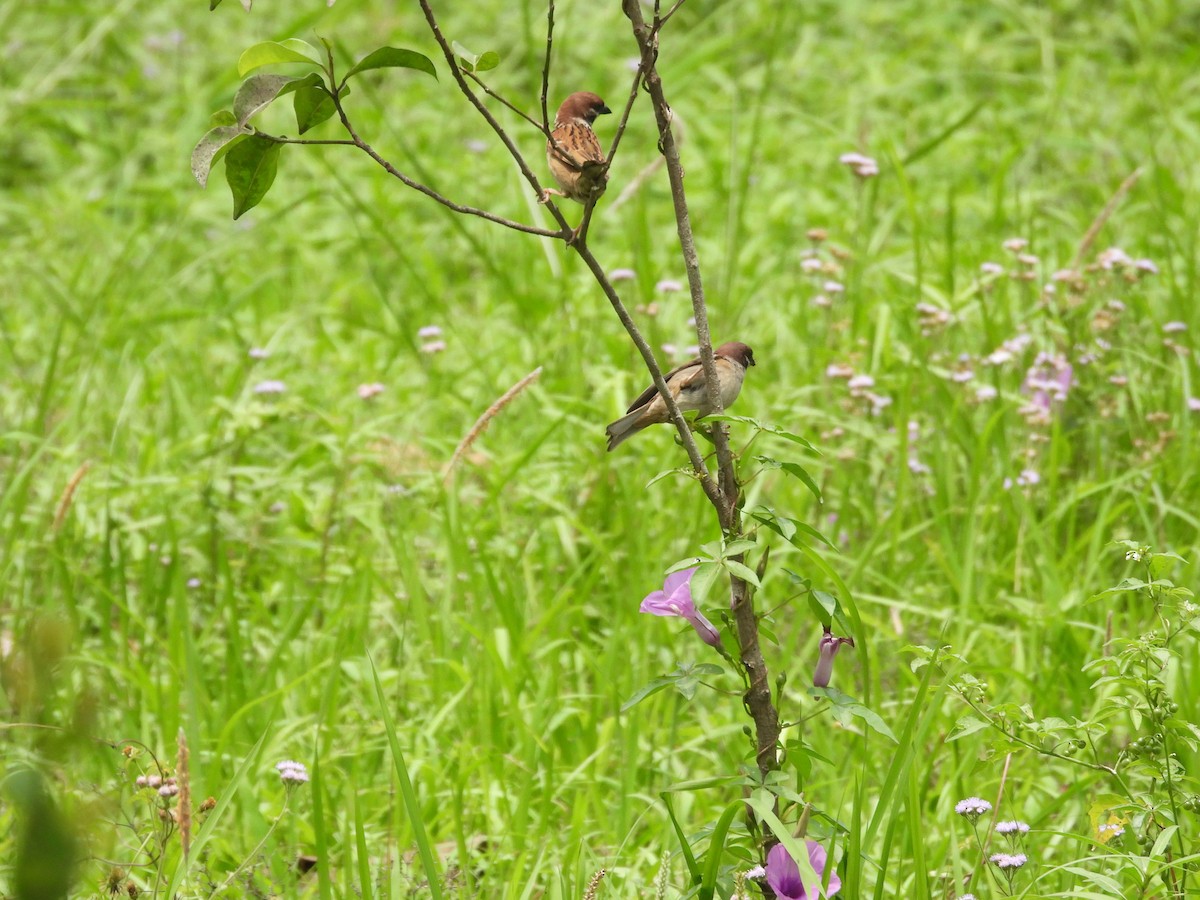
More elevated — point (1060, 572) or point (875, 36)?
point (875, 36)

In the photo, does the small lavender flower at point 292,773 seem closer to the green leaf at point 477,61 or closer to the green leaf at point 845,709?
the green leaf at point 845,709

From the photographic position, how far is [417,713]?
2959mm

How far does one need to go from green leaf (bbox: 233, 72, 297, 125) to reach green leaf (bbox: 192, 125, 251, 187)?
2 cm

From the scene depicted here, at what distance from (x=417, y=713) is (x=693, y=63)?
341 centimetres

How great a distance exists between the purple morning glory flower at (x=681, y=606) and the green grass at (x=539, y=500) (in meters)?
0.19

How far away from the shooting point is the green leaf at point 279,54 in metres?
1.37

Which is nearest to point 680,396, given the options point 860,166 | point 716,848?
point 716,848

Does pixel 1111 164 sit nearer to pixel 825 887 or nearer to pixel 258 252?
pixel 258 252

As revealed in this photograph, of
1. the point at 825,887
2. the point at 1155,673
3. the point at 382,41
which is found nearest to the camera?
the point at 825,887

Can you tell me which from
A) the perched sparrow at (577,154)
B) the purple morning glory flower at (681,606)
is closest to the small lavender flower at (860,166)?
the perched sparrow at (577,154)

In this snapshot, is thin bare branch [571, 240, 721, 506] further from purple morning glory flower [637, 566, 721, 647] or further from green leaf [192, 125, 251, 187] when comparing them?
green leaf [192, 125, 251, 187]

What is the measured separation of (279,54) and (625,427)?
86 cm

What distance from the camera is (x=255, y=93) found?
139cm

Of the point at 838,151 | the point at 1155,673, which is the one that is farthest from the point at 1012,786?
the point at 838,151
